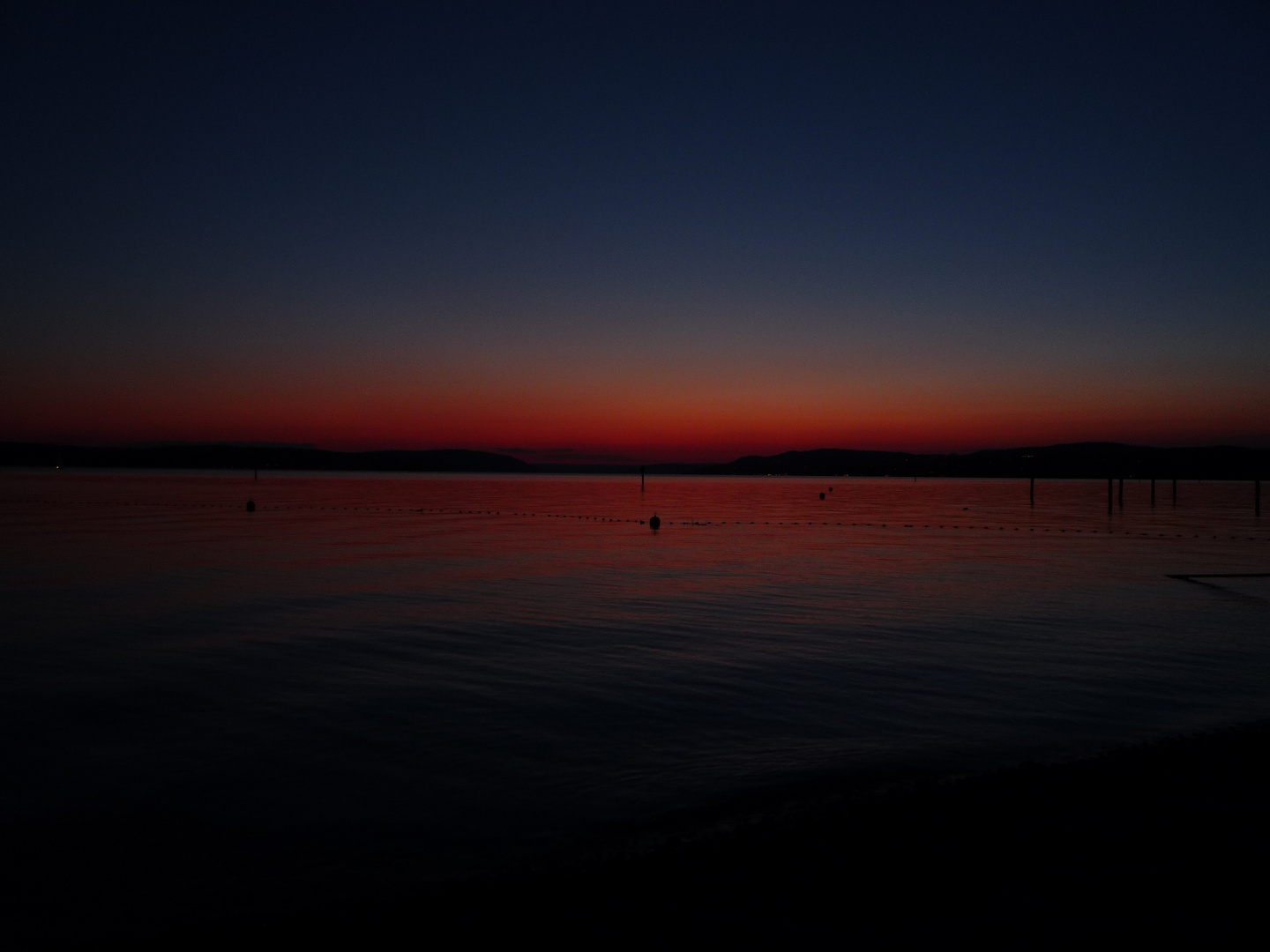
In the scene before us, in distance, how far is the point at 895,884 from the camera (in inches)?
226

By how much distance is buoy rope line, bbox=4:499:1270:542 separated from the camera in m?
→ 45.6

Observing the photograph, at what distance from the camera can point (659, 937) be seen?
16.7 feet

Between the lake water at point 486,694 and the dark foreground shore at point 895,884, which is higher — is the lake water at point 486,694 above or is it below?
below

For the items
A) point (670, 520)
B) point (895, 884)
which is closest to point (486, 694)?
point (895, 884)

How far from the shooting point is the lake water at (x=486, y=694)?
741cm

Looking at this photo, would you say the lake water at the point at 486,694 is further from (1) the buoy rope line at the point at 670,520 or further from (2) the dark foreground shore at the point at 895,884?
(1) the buoy rope line at the point at 670,520

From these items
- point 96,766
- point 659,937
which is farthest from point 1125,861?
point 96,766

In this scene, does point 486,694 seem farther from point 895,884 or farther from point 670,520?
point 670,520

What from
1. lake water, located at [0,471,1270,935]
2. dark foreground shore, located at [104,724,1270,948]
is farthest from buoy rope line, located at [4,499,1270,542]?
dark foreground shore, located at [104,724,1270,948]

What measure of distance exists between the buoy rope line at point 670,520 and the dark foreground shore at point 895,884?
139ft

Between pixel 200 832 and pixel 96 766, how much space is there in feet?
8.40

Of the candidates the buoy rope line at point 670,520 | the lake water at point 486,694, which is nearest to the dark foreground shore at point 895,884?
the lake water at point 486,694

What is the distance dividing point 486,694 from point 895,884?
24.8 ft

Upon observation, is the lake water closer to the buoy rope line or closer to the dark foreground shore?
the dark foreground shore
